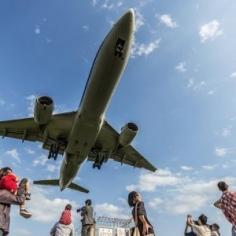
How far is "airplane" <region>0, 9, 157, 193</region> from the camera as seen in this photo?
16.5 meters

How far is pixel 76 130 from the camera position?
19453mm

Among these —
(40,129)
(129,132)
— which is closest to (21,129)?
(40,129)

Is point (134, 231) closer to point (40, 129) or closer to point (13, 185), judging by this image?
point (13, 185)

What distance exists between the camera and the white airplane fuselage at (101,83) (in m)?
16.2

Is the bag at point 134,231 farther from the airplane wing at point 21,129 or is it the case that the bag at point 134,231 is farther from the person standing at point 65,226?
the airplane wing at point 21,129

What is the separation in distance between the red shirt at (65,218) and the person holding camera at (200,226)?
3.97 m

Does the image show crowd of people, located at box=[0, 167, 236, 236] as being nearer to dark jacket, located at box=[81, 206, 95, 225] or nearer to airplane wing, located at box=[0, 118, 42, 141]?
dark jacket, located at box=[81, 206, 95, 225]

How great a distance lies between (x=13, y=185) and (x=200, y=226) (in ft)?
17.9

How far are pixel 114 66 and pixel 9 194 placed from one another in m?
11.0

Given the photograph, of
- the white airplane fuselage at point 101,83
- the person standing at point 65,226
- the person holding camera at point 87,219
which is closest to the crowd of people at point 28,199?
the person standing at point 65,226

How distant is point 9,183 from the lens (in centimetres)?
679

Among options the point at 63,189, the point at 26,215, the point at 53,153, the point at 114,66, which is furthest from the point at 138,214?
the point at 63,189

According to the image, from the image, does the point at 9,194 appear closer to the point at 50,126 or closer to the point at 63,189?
the point at 50,126

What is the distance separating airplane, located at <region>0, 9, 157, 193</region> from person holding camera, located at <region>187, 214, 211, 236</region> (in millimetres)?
9359
